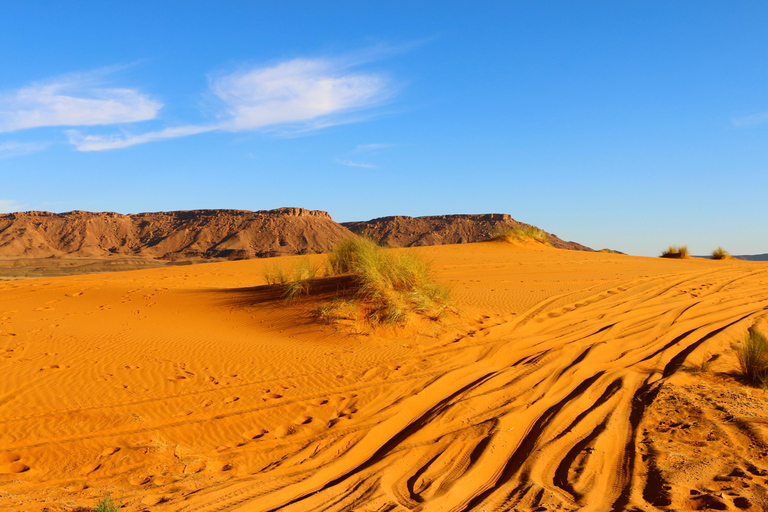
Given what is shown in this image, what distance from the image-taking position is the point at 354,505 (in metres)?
3.57

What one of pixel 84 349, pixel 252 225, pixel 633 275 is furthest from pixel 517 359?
pixel 252 225

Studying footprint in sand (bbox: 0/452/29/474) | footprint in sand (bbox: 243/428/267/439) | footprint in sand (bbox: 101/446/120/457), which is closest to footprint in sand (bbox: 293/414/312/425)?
footprint in sand (bbox: 243/428/267/439)

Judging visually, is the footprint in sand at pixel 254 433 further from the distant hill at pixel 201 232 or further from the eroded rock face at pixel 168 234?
the distant hill at pixel 201 232

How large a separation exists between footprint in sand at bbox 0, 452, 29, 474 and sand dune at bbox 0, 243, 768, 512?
0.02m

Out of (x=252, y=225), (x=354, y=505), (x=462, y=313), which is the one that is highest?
(x=252, y=225)

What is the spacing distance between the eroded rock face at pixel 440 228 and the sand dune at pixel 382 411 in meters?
65.5

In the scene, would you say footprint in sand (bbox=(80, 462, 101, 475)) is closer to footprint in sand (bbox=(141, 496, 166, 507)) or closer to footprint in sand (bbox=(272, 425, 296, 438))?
footprint in sand (bbox=(141, 496, 166, 507))

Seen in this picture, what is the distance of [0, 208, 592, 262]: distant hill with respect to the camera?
6688cm

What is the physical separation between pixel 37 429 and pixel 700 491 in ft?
18.9

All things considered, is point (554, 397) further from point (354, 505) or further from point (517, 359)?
point (354, 505)

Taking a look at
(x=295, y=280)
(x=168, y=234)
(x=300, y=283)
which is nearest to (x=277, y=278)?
(x=295, y=280)

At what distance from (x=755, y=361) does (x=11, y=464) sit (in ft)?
25.7

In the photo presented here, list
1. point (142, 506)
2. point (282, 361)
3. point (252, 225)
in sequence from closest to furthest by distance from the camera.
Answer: point (142, 506)
point (282, 361)
point (252, 225)

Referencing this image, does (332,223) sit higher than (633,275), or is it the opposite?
(332,223)
